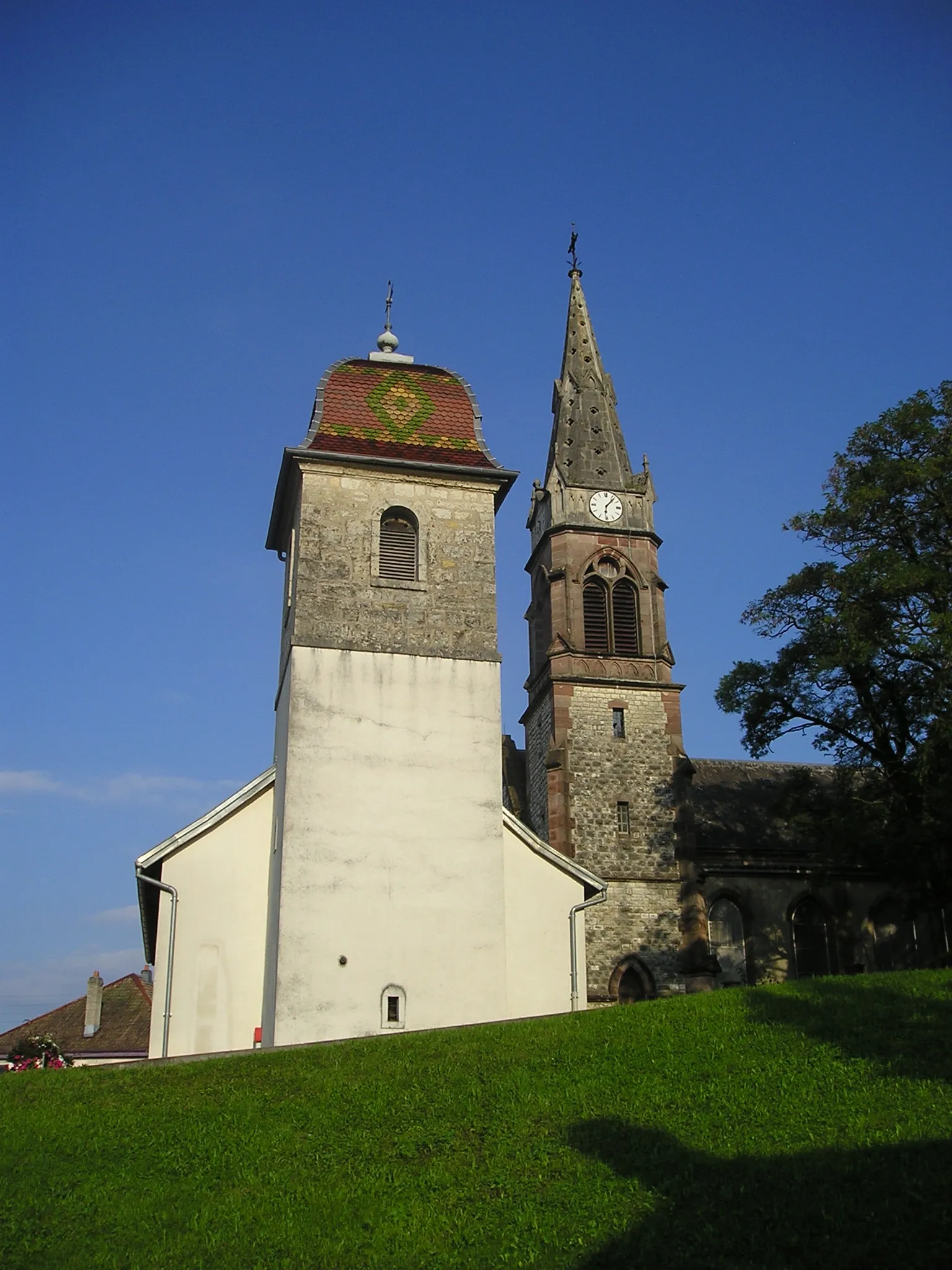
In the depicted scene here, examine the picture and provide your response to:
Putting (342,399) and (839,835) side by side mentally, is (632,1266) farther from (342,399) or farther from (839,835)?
(839,835)

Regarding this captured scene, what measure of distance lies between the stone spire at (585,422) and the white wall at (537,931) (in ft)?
75.2

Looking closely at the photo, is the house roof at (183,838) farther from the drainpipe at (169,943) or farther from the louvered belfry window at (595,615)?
the louvered belfry window at (595,615)

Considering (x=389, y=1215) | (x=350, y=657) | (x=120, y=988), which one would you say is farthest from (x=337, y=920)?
(x=120, y=988)

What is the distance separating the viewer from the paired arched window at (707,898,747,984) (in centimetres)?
3741

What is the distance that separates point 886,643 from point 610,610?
1361cm

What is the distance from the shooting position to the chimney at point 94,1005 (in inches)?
1708

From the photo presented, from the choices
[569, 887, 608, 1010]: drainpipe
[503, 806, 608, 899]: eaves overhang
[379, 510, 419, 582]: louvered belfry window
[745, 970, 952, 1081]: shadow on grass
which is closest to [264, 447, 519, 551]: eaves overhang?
[379, 510, 419, 582]: louvered belfry window

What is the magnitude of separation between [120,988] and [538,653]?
19.9 meters

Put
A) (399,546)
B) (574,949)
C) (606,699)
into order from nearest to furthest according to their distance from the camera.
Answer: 1. (574,949)
2. (399,546)
3. (606,699)

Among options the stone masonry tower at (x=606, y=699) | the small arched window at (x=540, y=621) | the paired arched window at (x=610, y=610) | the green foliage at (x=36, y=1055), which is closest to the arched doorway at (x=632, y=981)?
the stone masonry tower at (x=606, y=699)

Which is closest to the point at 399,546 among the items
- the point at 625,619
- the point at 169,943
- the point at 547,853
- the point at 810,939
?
the point at 547,853

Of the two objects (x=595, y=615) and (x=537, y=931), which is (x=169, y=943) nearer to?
(x=537, y=931)

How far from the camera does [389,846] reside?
1978 cm

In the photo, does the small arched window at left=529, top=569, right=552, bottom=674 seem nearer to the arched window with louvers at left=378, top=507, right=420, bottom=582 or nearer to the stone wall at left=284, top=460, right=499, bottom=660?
the stone wall at left=284, top=460, right=499, bottom=660
